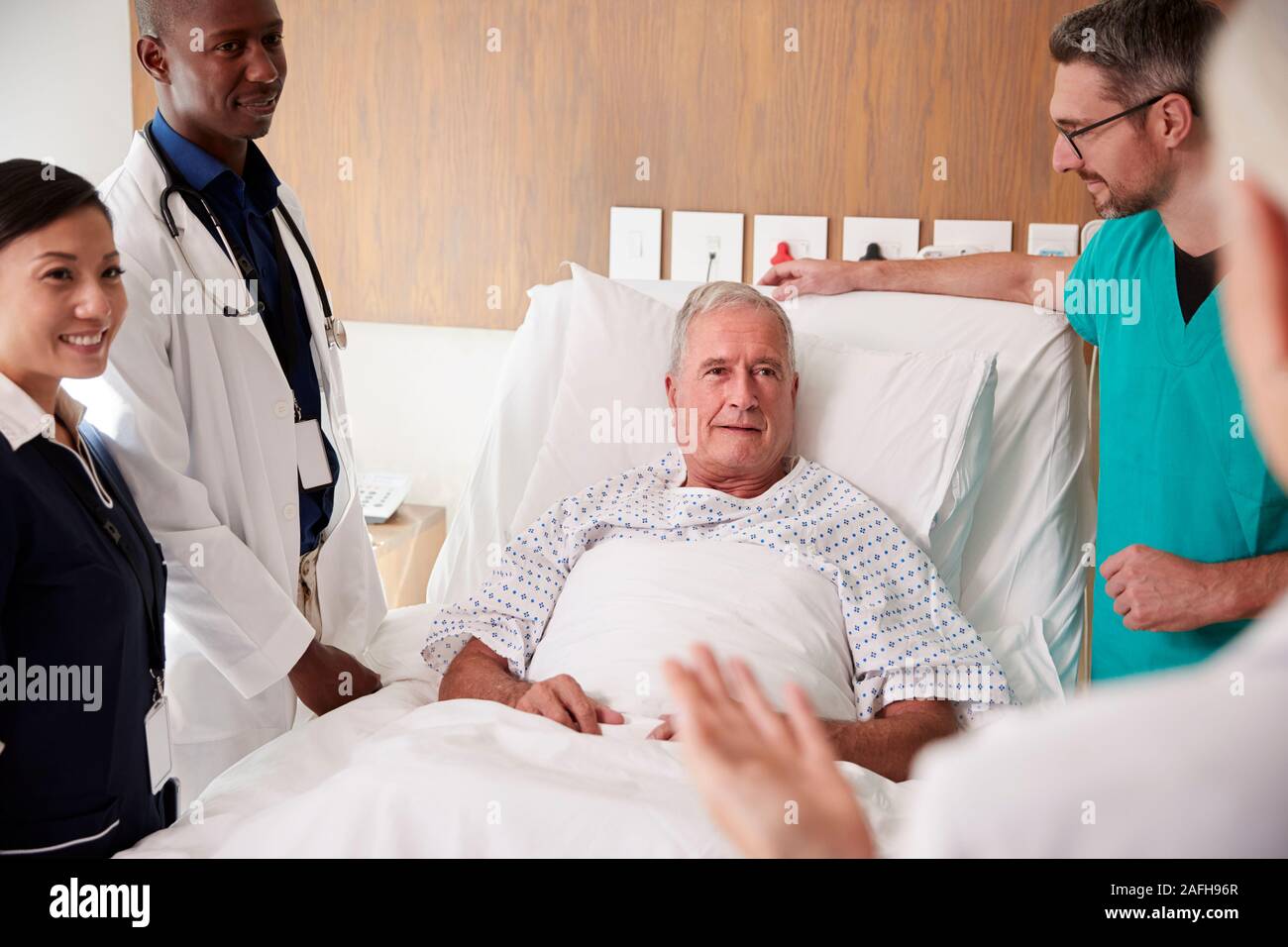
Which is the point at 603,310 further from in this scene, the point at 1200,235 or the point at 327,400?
the point at 1200,235

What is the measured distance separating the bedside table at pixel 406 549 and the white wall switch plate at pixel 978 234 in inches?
54.7

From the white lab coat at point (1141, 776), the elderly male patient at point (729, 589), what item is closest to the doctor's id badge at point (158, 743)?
the elderly male patient at point (729, 589)

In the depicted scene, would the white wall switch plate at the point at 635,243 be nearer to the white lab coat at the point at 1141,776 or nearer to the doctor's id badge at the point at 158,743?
→ the doctor's id badge at the point at 158,743

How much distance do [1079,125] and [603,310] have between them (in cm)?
90

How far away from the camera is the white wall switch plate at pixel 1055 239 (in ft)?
7.72

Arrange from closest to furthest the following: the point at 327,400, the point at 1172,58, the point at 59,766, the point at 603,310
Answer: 1. the point at 59,766
2. the point at 1172,58
3. the point at 327,400
4. the point at 603,310

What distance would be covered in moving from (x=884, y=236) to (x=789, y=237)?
210 millimetres

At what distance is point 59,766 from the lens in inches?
45.6

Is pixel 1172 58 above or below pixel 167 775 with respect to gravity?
above

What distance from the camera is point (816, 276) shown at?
214 centimetres

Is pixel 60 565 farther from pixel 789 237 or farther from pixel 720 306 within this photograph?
pixel 789 237

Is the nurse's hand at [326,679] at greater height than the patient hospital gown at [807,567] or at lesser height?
lesser

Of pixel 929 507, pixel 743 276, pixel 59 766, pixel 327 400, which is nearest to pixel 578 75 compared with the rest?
pixel 743 276

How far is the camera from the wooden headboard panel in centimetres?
234
